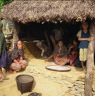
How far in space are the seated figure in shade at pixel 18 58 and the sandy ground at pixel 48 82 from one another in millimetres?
348

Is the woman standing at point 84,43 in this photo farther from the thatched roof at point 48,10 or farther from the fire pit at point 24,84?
the fire pit at point 24,84

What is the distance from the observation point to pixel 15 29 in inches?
503

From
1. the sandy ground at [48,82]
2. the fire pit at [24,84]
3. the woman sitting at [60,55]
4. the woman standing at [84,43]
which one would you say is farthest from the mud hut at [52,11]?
the fire pit at [24,84]

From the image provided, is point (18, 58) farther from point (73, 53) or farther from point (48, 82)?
point (73, 53)

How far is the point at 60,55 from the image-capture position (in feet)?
38.2

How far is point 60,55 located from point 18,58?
1.69 meters

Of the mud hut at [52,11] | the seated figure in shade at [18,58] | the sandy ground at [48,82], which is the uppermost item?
the mud hut at [52,11]

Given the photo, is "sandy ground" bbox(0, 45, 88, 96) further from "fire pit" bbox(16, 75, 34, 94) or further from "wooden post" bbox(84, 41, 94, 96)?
"wooden post" bbox(84, 41, 94, 96)

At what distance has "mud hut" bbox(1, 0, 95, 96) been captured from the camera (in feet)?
32.3

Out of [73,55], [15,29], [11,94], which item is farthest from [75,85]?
[15,29]

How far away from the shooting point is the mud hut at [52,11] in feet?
32.3

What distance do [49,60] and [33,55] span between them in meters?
0.95

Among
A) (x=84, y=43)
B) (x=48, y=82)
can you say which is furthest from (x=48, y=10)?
(x=48, y=82)

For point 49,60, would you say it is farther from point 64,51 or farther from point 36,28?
point 36,28
